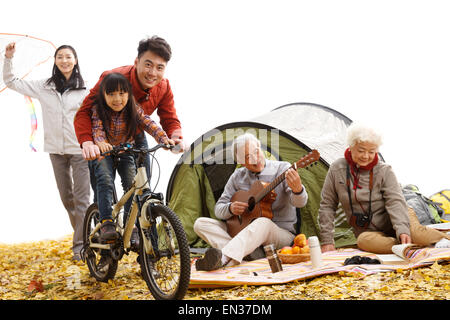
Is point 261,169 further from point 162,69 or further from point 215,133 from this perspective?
point 162,69

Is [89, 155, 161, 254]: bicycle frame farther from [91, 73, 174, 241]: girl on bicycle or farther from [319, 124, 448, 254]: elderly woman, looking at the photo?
[319, 124, 448, 254]: elderly woman

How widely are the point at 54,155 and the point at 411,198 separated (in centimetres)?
282

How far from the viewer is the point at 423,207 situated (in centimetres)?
375

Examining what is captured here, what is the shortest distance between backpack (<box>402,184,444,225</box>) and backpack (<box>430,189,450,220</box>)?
216 millimetres

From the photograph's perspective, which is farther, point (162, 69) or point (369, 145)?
point (369, 145)

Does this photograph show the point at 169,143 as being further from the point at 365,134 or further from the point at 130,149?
the point at 365,134

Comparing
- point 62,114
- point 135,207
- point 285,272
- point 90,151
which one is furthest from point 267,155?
point 90,151

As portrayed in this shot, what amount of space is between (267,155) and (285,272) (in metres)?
1.59

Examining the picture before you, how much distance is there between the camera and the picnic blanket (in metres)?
2.55

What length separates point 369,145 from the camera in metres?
2.91

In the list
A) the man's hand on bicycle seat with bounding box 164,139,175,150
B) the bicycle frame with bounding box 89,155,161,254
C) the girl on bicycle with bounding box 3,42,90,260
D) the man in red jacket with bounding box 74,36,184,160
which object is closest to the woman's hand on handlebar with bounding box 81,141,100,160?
the man in red jacket with bounding box 74,36,184,160

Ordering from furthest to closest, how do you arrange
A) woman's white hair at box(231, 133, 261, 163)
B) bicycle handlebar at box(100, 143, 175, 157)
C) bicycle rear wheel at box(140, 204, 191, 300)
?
woman's white hair at box(231, 133, 261, 163) → bicycle handlebar at box(100, 143, 175, 157) → bicycle rear wheel at box(140, 204, 191, 300)

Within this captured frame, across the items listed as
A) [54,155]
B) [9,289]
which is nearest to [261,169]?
[54,155]

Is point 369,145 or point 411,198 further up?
point 369,145
